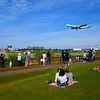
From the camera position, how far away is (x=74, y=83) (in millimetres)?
17922

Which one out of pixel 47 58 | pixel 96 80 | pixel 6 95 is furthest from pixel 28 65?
pixel 6 95

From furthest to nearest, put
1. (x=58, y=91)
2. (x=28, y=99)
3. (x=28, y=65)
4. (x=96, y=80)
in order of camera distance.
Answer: (x=28, y=65) → (x=96, y=80) → (x=58, y=91) → (x=28, y=99)

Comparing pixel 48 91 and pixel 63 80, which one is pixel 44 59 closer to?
pixel 63 80

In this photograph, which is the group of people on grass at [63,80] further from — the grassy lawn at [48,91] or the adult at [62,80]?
the grassy lawn at [48,91]

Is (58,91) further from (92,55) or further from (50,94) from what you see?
(92,55)

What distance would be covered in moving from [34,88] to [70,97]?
3.00 meters

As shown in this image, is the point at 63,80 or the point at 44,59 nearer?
the point at 63,80

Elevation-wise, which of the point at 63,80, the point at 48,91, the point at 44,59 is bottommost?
the point at 48,91

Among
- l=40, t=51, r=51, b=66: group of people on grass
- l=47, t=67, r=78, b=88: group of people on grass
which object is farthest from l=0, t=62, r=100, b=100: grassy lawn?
l=40, t=51, r=51, b=66: group of people on grass

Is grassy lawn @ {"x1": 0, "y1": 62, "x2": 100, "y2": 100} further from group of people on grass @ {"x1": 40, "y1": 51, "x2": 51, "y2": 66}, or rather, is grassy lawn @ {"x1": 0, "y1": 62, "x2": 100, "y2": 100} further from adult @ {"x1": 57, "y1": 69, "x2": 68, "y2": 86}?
group of people on grass @ {"x1": 40, "y1": 51, "x2": 51, "y2": 66}

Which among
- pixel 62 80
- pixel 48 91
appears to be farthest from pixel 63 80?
pixel 48 91

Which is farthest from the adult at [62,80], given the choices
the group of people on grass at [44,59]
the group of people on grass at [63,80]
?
the group of people on grass at [44,59]

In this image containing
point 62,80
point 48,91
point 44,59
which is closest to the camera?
point 48,91

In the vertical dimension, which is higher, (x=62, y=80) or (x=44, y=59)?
(x=44, y=59)
